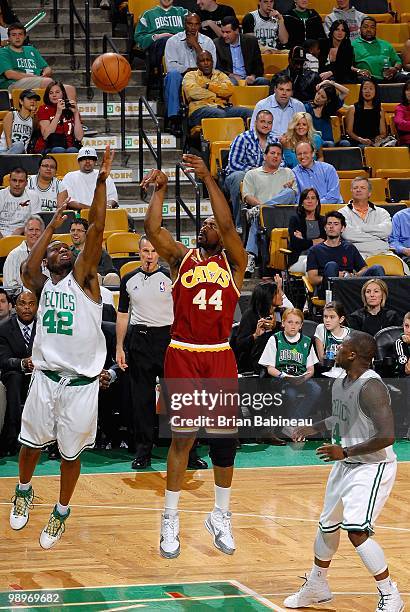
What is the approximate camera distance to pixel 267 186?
14.4 metres

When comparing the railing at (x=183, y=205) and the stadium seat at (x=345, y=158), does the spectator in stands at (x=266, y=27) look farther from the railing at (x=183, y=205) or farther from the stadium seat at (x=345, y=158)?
the railing at (x=183, y=205)

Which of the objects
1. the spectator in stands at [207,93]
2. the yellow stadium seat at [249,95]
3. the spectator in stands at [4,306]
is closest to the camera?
the spectator in stands at [4,306]

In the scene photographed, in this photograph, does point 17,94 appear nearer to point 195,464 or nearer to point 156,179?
point 195,464

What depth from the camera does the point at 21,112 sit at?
48.8ft

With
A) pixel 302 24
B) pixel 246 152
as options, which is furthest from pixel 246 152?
pixel 302 24

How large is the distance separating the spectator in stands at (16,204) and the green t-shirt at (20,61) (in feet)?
8.58

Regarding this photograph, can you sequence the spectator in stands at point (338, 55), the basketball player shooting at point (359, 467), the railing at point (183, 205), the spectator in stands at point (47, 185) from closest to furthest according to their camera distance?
the basketball player shooting at point (359, 467) < the spectator in stands at point (47, 185) < the railing at point (183, 205) < the spectator in stands at point (338, 55)

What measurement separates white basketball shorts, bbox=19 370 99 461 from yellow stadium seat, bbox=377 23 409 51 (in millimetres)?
11657

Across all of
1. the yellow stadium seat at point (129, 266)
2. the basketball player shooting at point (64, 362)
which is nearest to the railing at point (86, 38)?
the yellow stadium seat at point (129, 266)

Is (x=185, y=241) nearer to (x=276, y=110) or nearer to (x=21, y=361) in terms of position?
(x=276, y=110)

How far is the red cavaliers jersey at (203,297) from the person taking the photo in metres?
8.24

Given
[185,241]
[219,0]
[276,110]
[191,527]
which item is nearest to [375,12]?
[219,0]

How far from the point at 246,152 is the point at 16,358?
4308 millimetres

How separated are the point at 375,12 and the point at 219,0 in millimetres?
2573
